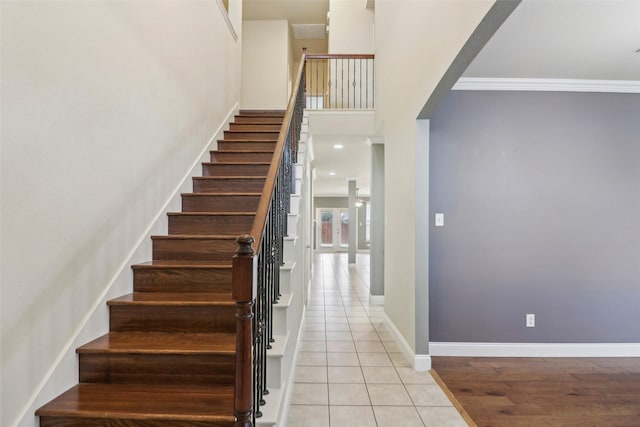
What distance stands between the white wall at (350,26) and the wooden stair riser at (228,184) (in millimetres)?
4740

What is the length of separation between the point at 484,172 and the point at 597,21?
4.49 ft

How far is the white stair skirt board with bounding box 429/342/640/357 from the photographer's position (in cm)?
323

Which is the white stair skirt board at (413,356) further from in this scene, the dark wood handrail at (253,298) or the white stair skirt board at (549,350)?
the dark wood handrail at (253,298)

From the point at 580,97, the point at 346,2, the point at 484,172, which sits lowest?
the point at 484,172

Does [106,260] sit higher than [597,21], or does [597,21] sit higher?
[597,21]

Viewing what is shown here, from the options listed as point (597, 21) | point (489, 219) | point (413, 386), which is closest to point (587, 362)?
point (489, 219)

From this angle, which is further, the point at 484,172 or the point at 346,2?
the point at 346,2

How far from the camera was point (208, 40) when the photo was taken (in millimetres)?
3770

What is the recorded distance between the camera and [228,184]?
3254 mm

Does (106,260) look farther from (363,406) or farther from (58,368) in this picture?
(363,406)

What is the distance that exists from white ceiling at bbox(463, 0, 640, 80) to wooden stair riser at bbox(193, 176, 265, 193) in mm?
2275

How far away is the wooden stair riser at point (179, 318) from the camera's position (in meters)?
1.95

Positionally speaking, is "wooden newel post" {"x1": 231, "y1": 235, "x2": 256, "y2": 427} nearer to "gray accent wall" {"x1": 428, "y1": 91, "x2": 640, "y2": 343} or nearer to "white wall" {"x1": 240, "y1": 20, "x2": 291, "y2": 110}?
"gray accent wall" {"x1": 428, "y1": 91, "x2": 640, "y2": 343}

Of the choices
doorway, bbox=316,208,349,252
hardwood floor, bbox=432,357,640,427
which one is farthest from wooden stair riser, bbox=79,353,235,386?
doorway, bbox=316,208,349,252
